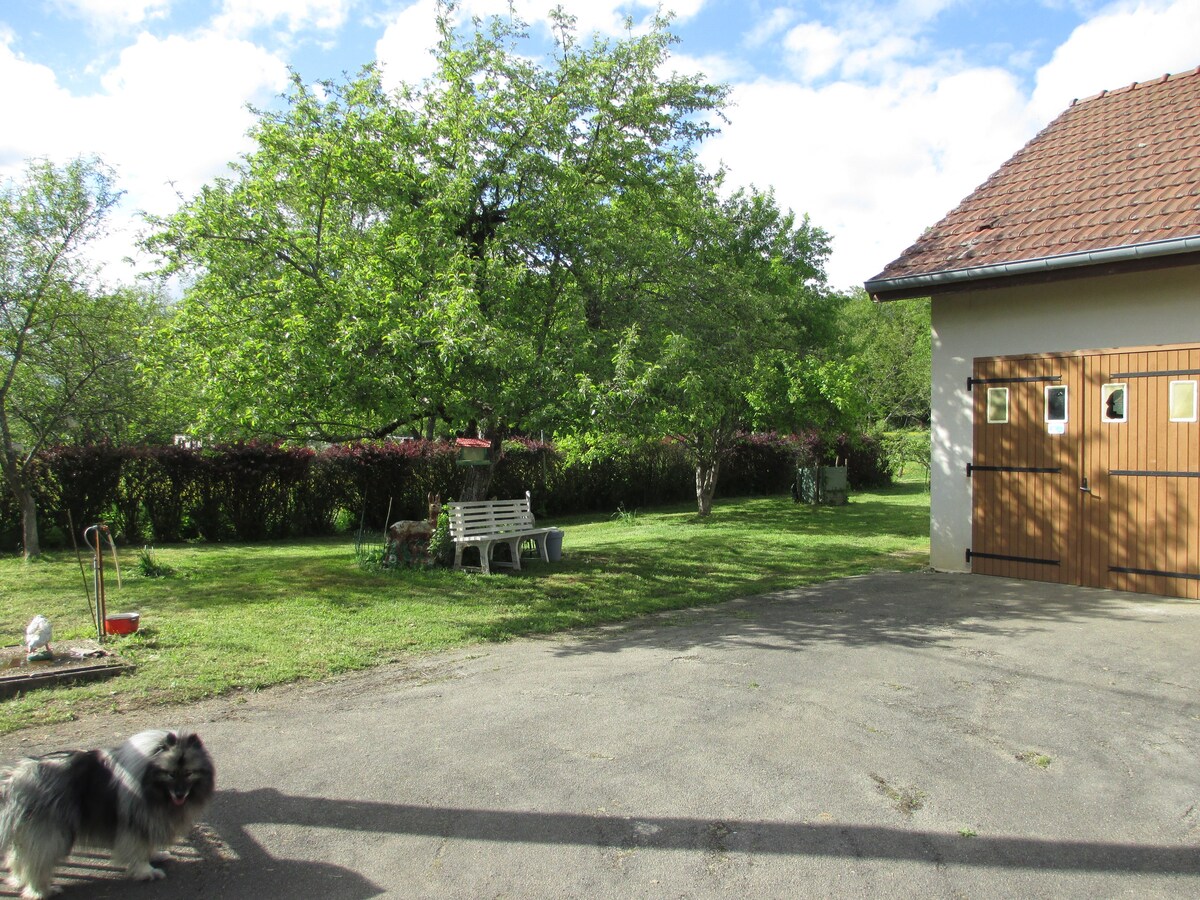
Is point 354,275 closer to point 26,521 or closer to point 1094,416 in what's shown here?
point 26,521

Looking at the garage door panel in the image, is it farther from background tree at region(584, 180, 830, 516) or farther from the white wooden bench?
the white wooden bench

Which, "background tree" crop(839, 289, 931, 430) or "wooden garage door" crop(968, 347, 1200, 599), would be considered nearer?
"wooden garage door" crop(968, 347, 1200, 599)

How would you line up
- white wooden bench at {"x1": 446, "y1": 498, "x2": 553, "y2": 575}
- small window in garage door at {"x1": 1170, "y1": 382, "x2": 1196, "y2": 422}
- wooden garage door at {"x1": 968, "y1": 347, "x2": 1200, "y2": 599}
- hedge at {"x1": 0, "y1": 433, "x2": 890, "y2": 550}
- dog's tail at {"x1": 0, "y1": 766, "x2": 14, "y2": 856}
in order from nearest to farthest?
1. dog's tail at {"x1": 0, "y1": 766, "x2": 14, "y2": 856}
2. small window in garage door at {"x1": 1170, "y1": 382, "x2": 1196, "y2": 422}
3. wooden garage door at {"x1": 968, "y1": 347, "x2": 1200, "y2": 599}
4. white wooden bench at {"x1": 446, "y1": 498, "x2": 553, "y2": 575}
5. hedge at {"x1": 0, "y1": 433, "x2": 890, "y2": 550}

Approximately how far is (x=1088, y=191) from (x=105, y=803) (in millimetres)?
10863

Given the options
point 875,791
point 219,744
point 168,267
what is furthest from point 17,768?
point 168,267

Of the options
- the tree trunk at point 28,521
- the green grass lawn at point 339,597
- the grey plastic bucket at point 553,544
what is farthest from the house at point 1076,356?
the tree trunk at point 28,521

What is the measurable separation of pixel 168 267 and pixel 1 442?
14.4 ft

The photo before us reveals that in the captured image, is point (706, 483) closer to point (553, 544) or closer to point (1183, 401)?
point (553, 544)

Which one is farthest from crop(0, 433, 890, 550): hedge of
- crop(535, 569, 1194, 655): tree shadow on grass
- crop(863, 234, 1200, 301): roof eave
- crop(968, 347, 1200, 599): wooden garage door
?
crop(968, 347, 1200, 599): wooden garage door

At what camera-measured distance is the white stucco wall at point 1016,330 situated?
28.9ft

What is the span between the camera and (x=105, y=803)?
3285mm

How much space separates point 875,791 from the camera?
4.12 meters

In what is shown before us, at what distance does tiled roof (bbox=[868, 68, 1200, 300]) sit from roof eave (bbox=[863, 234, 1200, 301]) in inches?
1.9

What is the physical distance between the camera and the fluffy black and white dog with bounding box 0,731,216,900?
10.2 feet
